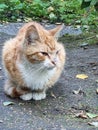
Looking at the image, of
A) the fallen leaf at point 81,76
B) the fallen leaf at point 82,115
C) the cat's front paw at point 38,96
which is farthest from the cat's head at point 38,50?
the fallen leaf at point 81,76

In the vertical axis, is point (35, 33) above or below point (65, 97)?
above

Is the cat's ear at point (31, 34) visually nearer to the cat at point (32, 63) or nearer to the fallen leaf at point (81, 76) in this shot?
the cat at point (32, 63)

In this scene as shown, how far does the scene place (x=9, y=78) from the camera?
490cm

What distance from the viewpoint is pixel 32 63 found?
4543 mm

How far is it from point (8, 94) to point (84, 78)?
1129 mm

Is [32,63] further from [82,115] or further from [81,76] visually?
[81,76]

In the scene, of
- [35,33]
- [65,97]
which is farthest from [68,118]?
[35,33]

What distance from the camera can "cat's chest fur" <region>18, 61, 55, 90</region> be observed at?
180 inches

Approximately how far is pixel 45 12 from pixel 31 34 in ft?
17.9

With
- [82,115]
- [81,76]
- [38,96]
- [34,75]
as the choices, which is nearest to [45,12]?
[81,76]

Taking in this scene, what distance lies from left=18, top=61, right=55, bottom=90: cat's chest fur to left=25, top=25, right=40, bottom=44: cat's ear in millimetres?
227

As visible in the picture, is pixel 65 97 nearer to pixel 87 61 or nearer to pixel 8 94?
pixel 8 94

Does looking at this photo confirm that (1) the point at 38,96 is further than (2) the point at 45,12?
No

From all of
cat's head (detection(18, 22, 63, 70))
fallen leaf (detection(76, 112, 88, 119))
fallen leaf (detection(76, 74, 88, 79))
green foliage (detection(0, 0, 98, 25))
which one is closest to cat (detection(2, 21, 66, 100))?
cat's head (detection(18, 22, 63, 70))
